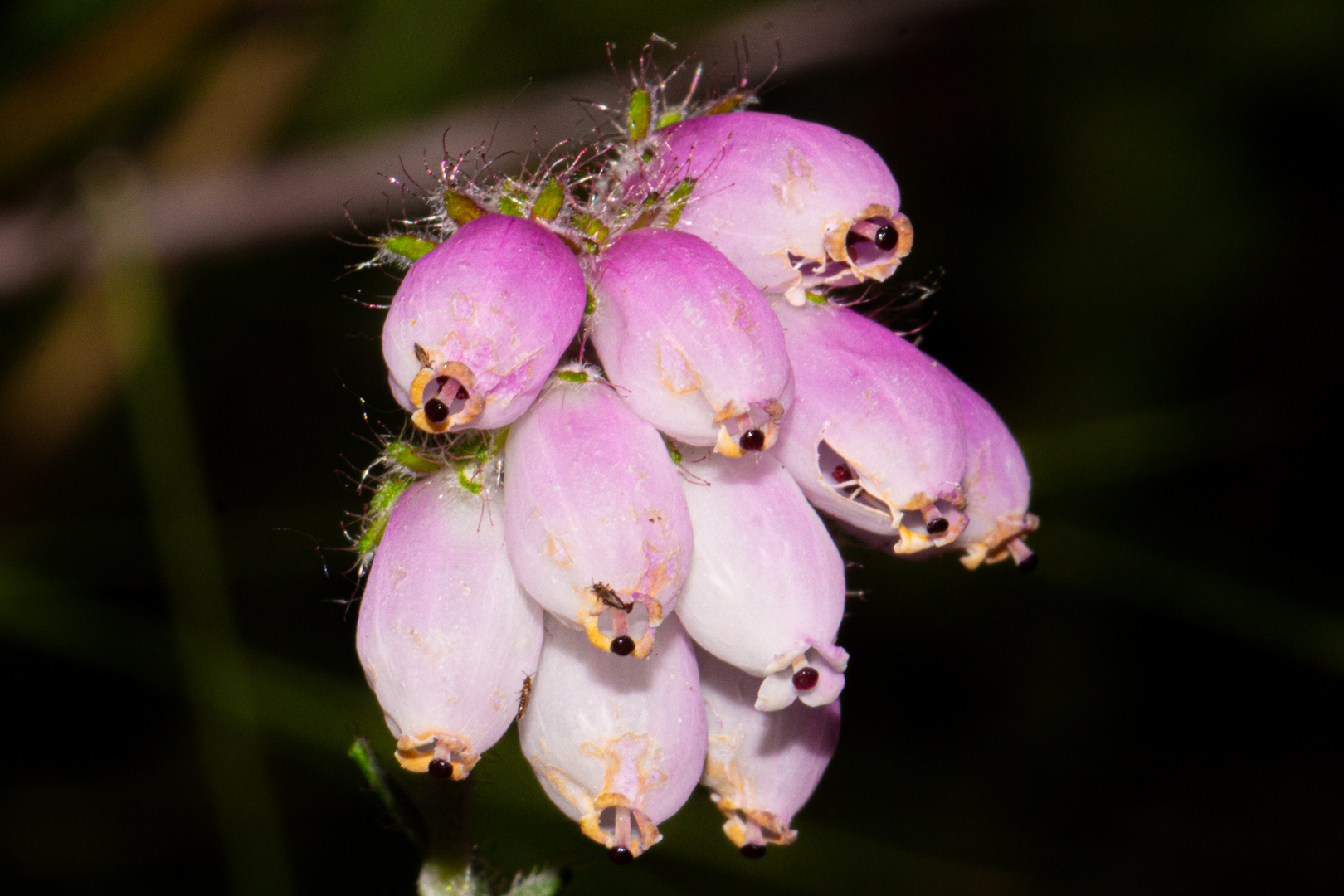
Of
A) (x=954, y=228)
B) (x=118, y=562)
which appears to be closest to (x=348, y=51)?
(x=118, y=562)

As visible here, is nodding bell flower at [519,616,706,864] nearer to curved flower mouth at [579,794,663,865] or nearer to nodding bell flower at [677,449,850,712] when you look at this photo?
curved flower mouth at [579,794,663,865]

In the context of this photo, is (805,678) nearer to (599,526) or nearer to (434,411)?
(599,526)

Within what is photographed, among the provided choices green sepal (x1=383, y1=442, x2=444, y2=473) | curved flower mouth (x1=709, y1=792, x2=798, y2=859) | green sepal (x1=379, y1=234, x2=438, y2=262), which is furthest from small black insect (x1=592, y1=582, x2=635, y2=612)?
green sepal (x1=379, y1=234, x2=438, y2=262)

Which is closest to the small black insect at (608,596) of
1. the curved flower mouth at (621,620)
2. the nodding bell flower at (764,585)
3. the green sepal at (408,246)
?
the curved flower mouth at (621,620)

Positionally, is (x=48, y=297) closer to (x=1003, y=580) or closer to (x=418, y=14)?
(x=418, y=14)

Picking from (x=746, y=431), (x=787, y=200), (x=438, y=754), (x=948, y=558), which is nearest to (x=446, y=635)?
(x=438, y=754)
